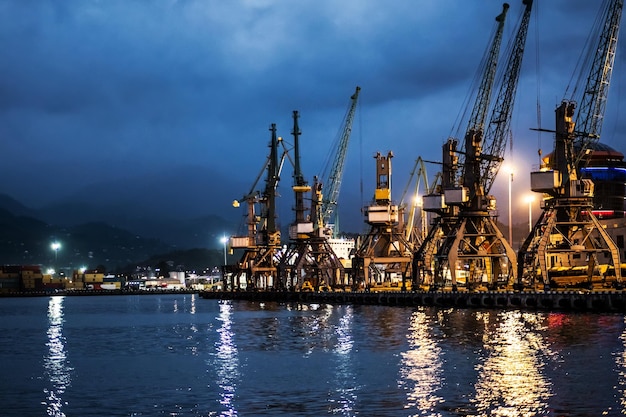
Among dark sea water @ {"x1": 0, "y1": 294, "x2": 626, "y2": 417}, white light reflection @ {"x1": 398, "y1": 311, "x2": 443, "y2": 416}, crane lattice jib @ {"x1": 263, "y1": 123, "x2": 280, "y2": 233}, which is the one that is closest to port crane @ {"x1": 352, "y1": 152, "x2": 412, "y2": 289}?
crane lattice jib @ {"x1": 263, "y1": 123, "x2": 280, "y2": 233}

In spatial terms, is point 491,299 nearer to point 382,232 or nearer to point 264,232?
point 382,232

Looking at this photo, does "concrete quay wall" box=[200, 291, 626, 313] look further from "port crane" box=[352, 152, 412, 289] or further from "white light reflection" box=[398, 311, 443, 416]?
"white light reflection" box=[398, 311, 443, 416]

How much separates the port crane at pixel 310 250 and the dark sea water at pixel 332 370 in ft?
228

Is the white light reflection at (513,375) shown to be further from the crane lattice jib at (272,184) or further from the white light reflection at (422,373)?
the crane lattice jib at (272,184)

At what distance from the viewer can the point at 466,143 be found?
117250 mm

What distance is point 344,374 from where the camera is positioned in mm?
47906

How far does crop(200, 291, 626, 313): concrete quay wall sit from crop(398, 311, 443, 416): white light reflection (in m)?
25.3

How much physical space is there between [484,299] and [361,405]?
68215 millimetres

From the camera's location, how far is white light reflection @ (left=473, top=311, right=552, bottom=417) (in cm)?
3672

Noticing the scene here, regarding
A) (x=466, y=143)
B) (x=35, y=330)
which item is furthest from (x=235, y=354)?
(x=466, y=143)

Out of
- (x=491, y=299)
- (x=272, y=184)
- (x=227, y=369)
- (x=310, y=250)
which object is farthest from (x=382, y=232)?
(x=227, y=369)

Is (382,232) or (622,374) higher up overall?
(382,232)

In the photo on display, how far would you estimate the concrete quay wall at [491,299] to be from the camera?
89000mm

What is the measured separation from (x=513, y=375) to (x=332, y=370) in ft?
32.0
